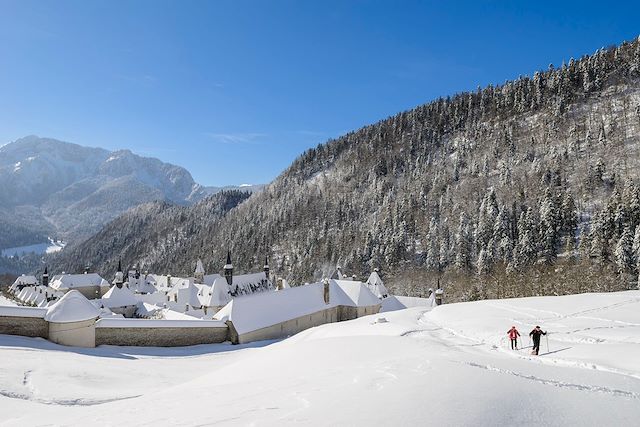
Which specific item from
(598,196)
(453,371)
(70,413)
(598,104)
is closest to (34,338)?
(70,413)

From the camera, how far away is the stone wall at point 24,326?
24.4m

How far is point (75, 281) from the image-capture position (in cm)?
8538

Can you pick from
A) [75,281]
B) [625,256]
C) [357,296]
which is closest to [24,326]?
[357,296]

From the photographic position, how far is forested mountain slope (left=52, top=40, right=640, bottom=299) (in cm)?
7050

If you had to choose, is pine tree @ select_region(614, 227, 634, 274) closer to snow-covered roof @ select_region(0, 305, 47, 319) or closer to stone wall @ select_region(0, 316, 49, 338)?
stone wall @ select_region(0, 316, 49, 338)

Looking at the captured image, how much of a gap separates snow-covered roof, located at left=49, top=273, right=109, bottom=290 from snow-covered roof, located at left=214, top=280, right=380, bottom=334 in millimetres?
59869

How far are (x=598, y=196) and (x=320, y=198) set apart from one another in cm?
8317

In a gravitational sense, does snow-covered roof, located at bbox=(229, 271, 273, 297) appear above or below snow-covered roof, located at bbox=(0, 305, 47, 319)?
below

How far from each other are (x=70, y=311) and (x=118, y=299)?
26975 millimetres

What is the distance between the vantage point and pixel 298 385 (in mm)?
10867

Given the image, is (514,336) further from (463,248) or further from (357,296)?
(463,248)

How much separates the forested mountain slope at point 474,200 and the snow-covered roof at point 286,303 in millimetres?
20454

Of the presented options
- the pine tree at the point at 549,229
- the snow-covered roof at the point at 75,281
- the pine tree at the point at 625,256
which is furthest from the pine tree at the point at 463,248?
the snow-covered roof at the point at 75,281

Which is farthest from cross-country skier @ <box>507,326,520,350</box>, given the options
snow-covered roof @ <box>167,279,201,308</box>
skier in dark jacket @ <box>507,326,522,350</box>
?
snow-covered roof @ <box>167,279,201,308</box>
